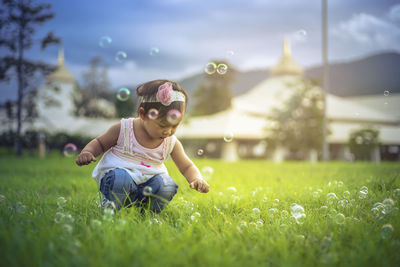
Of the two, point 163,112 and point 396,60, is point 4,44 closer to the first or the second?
point 163,112

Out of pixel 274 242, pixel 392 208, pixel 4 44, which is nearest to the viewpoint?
pixel 274 242

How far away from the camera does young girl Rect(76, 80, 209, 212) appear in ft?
8.07

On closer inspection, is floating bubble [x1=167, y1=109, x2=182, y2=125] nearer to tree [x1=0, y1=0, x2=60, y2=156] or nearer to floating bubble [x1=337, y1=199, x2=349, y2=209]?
floating bubble [x1=337, y1=199, x2=349, y2=209]

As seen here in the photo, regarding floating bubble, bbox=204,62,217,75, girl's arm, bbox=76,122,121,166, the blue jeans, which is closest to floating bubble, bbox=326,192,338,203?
the blue jeans

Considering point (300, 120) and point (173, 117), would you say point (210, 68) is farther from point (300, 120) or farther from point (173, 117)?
A: point (300, 120)

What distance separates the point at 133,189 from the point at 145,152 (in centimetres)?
30

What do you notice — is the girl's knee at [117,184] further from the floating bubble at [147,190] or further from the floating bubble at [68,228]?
Answer: the floating bubble at [68,228]

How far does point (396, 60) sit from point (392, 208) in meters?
57.8

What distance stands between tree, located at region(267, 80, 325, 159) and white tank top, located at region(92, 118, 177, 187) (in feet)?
71.8

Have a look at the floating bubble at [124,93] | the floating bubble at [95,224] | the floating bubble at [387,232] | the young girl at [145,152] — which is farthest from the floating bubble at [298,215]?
the floating bubble at [124,93]

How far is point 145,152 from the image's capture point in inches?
107

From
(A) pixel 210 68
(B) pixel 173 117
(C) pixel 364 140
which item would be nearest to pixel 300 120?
(C) pixel 364 140

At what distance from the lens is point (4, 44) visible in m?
20.8

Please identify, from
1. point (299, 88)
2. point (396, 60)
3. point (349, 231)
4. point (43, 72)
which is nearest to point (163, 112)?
point (349, 231)
